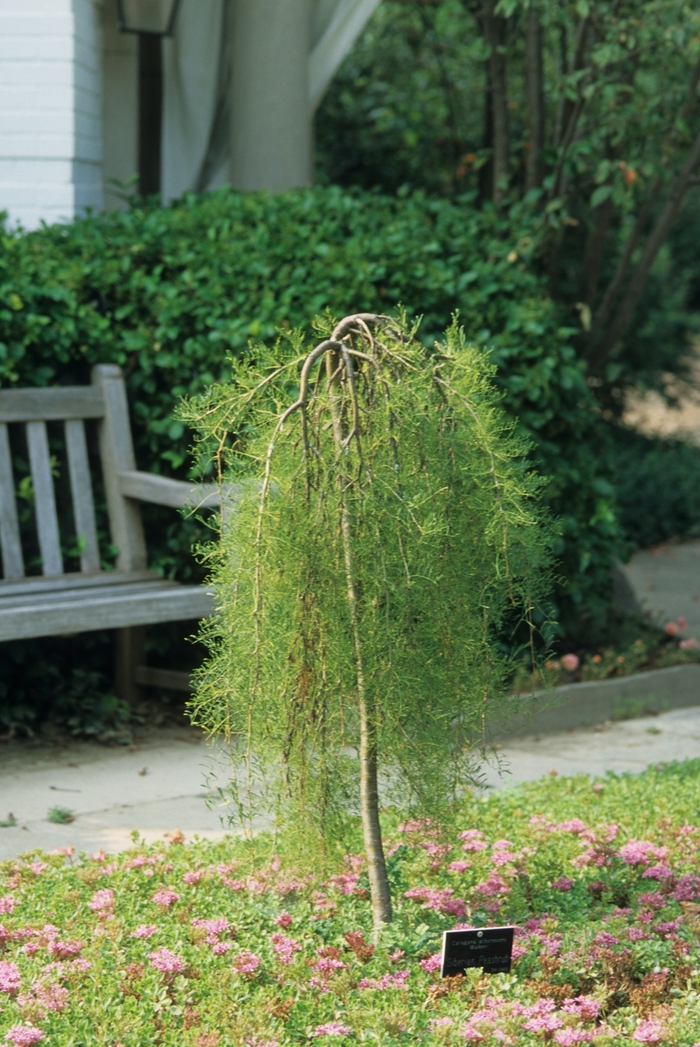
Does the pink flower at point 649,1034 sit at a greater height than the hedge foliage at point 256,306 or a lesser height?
lesser

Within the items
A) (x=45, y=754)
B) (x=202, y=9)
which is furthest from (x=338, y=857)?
(x=202, y=9)

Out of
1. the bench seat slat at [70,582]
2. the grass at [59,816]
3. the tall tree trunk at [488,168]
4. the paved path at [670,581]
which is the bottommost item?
the paved path at [670,581]

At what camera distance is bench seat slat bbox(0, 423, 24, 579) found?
4.30 m

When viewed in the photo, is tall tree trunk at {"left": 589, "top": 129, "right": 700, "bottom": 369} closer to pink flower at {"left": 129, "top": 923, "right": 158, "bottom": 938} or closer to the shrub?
the shrub

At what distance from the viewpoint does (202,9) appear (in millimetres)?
6703

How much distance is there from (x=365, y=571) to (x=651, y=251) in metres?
3.76

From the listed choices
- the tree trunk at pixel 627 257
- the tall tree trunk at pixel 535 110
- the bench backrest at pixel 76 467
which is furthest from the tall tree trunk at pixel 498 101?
the bench backrest at pixel 76 467

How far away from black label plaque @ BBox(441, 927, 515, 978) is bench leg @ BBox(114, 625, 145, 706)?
92.7 inches

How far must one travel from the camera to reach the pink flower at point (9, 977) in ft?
8.09

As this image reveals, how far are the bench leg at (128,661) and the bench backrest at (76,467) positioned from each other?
0.29 metres

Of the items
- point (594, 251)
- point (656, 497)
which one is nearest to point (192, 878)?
point (594, 251)

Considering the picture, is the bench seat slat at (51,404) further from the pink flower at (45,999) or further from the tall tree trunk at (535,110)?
the tall tree trunk at (535,110)

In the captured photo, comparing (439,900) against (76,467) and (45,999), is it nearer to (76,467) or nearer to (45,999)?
(45,999)

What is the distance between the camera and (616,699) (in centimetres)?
488
